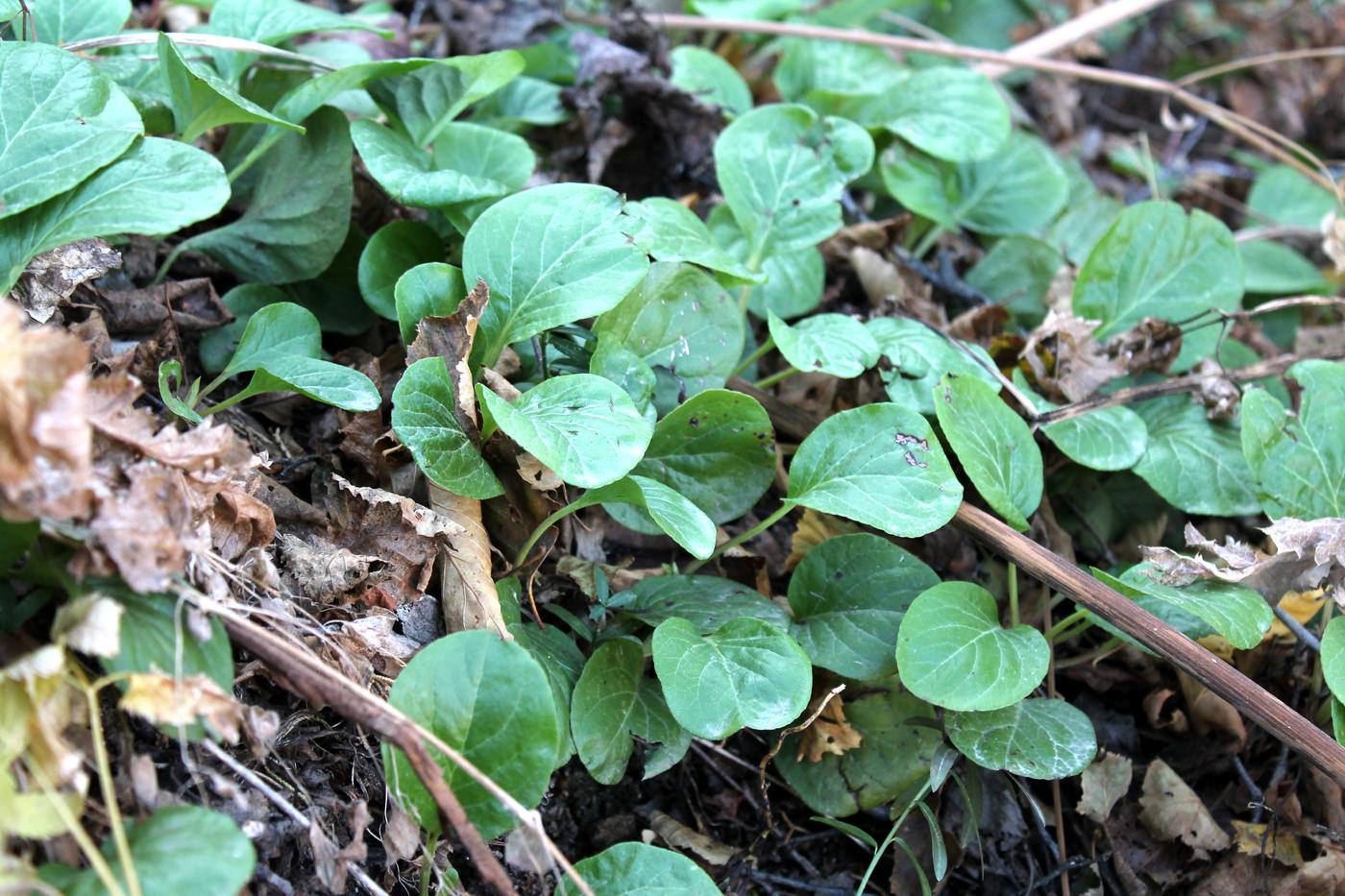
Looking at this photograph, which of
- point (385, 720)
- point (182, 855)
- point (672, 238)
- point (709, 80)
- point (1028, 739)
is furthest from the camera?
point (709, 80)

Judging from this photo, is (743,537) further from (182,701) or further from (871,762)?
(182,701)

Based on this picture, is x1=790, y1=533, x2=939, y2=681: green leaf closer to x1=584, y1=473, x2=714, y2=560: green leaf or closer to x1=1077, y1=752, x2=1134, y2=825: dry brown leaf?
x1=584, y1=473, x2=714, y2=560: green leaf

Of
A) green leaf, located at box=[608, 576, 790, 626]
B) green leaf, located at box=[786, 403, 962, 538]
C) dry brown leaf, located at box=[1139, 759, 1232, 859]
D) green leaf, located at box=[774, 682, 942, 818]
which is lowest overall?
dry brown leaf, located at box=[1139, 759, 1232, 859]

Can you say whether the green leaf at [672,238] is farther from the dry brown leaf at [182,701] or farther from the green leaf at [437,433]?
the dry brown leaf at [182,701]

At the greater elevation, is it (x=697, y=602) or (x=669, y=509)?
(x=669, y=509)

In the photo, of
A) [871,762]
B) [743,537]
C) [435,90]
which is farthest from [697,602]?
[435,90]

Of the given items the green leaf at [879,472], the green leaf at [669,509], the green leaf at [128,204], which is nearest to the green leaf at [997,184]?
the green leaf at [879,472]

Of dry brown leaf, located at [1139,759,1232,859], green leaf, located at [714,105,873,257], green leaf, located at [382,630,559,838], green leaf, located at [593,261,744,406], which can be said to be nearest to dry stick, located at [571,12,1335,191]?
green leaf, located at [714,105,873,257]
